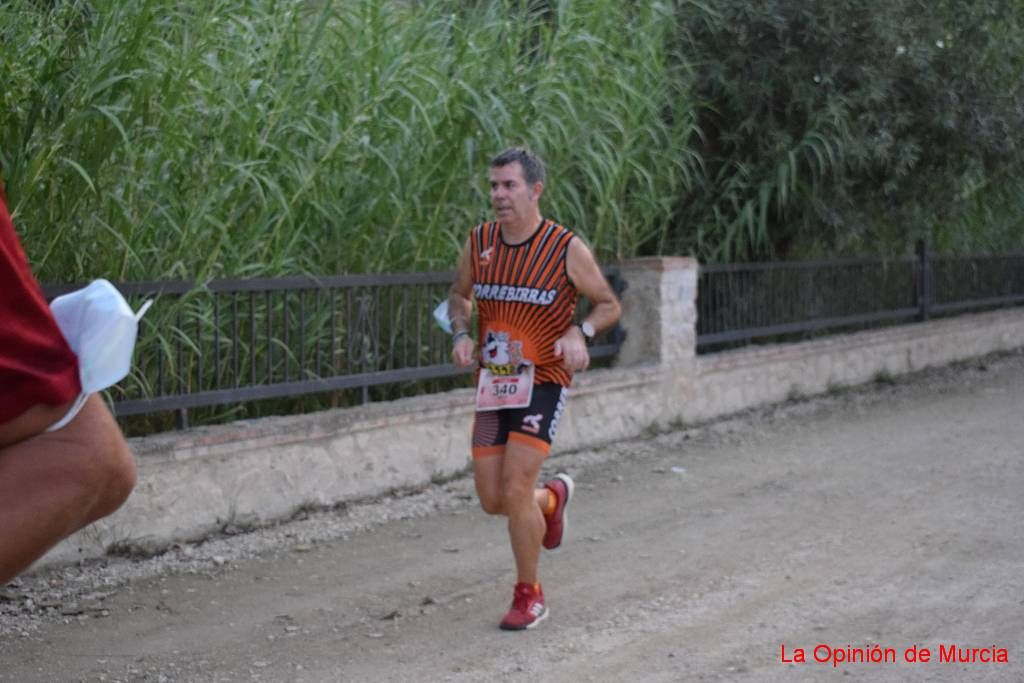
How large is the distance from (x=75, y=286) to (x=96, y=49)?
3.60 feet

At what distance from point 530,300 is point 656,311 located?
503cm

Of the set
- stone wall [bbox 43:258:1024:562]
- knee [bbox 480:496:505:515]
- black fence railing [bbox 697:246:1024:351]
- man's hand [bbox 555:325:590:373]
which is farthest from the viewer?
black fence railing [bbox 697:246:1024:351]

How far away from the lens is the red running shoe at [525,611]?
18.6ft

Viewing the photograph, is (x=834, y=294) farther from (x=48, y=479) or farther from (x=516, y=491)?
(x=48, y=479)

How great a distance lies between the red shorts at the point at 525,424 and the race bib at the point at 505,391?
3cm

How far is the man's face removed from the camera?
18.6ft

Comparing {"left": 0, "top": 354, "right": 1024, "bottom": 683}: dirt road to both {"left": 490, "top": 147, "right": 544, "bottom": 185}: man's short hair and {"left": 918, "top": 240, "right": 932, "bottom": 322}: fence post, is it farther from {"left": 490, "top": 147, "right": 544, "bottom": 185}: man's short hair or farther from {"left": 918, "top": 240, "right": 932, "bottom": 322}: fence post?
{"left": 918, "top": 240, "right": 932, "bottom": 322}: fence post

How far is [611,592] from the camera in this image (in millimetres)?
6301

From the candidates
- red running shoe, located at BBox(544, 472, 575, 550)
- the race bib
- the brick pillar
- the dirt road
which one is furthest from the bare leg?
the brick pillar

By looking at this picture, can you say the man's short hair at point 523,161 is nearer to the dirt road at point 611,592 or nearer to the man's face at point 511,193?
the man's face at point 511,193

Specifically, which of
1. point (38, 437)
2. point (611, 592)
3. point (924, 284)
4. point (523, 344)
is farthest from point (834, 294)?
point (38, 437)

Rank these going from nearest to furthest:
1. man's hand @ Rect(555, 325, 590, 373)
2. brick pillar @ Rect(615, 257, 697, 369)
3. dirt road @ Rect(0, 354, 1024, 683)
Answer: dirt road @ Rect(0, 354, 1024, 683)
man's hand @ Rect(555, 325, 590, 373)
brick pillar @ Rect(615, 257, 697, 369)

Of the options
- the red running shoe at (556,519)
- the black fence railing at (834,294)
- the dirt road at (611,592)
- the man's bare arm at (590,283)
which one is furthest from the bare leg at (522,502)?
the black fence railing at (834,294)

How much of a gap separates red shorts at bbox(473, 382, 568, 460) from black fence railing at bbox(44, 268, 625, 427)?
1.87 meters
